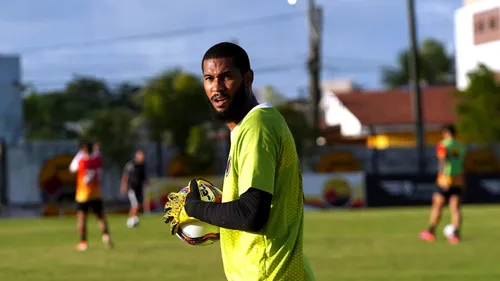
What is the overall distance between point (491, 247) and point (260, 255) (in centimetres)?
1469

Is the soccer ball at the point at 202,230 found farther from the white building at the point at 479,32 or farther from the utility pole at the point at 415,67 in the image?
the utility pole at the point at 415,67

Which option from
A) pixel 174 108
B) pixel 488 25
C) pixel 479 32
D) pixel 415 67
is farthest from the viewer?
pixel 174 108

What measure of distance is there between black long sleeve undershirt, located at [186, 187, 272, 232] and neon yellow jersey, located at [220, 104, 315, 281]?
37 mm

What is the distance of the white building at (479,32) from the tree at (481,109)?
1.25 meters

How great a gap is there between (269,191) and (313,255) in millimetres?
13394

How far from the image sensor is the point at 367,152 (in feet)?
159

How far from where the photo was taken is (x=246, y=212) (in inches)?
189

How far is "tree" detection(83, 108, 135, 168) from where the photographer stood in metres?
46.8

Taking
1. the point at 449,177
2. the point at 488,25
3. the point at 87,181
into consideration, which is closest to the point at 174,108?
the point at 488,25

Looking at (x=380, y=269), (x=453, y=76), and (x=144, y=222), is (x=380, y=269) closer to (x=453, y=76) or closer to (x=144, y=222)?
(x=144, y=222)

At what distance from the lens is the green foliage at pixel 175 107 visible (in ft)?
168

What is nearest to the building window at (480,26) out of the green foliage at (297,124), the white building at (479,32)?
the white building at (479,32)

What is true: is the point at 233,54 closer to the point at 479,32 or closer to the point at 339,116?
the point at 479,32

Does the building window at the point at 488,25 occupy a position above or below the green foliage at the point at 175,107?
above
